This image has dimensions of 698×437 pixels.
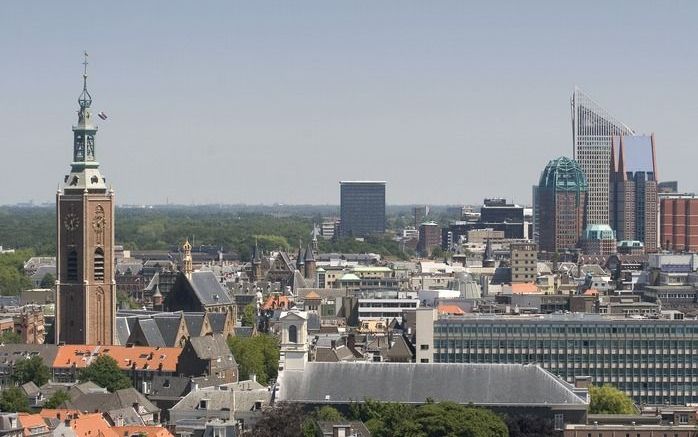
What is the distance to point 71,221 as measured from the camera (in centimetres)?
15462

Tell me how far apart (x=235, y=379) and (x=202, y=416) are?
22699 mm

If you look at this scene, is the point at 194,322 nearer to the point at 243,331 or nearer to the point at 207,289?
the point at 243,331

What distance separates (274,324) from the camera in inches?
6919

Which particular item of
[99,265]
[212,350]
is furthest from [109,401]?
[99,265]

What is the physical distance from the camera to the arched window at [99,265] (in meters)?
154

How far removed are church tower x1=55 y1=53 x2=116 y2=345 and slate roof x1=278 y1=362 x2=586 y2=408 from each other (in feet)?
141

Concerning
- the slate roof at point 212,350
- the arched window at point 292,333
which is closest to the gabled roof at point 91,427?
the arched window at point 292,333

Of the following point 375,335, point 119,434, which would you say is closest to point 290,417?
point 119,434

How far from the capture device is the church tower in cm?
15312

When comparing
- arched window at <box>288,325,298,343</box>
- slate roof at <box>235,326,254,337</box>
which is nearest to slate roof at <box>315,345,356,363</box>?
arched window at <box>288,325,298,343</box>

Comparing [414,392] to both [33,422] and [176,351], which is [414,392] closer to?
[33,422]

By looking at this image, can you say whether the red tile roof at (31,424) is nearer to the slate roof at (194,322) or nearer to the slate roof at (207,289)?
the slate roof at (194,322)

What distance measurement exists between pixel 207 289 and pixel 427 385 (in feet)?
229

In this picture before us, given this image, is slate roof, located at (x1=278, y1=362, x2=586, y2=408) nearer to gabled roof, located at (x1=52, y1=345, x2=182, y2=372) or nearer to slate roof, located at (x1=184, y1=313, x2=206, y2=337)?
gabled roof, located at (x1=52, y1=345, x2=182, y2=372)
